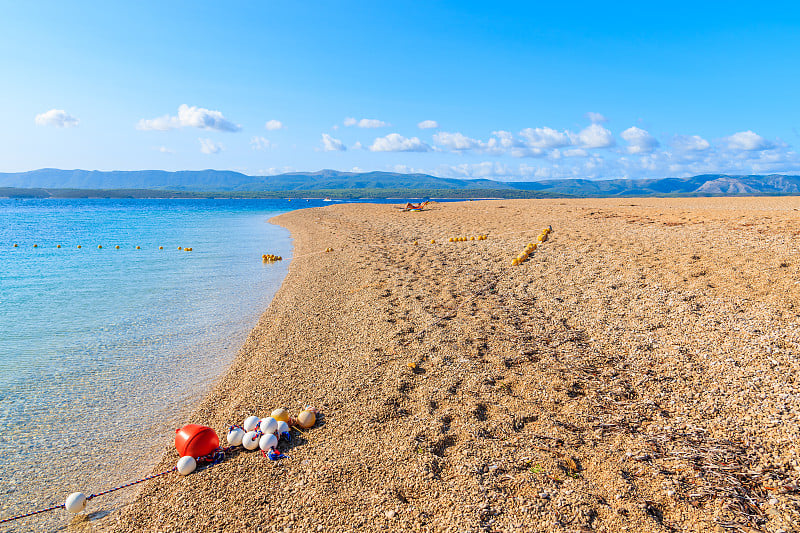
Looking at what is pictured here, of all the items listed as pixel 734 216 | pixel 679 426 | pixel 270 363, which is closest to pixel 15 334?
pixel 270 363

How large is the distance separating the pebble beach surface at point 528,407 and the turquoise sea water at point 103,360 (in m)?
0.71

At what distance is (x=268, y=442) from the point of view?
494 cm

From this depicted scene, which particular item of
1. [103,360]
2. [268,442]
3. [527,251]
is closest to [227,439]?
[268,442]

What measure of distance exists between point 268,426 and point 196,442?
813mm

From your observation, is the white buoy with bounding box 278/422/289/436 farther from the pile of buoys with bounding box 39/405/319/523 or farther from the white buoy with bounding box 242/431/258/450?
the white buoy with bounding box 242/431/258/450

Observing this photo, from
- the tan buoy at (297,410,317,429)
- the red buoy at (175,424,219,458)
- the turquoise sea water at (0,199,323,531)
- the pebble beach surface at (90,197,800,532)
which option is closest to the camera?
the pebble beach surface at (90,197,800,532)

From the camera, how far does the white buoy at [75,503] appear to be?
14.4ft

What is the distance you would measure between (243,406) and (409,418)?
252cm

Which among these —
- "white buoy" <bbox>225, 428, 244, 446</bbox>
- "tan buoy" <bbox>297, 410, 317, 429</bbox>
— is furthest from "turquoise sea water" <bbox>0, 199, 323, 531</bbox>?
"tan buoy" <bbox>297, 410, 317, 429</bbox>

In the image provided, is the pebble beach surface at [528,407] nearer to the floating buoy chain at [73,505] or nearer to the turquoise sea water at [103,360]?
the floating buoy chain at [73,505]

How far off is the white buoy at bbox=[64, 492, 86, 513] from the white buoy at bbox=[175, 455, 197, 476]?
0.91m

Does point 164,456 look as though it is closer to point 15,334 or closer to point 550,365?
point 550,365

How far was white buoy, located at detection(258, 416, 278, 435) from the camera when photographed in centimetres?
506

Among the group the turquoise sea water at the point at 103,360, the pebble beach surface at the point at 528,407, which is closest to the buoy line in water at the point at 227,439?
the pebble beach surface at the point at 528,407
